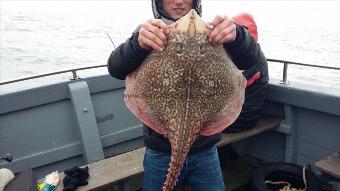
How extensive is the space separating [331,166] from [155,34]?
8.84 ft

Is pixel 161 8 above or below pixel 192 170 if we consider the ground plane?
above

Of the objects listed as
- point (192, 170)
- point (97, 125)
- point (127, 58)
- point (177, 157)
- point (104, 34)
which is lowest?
point (104, 34)

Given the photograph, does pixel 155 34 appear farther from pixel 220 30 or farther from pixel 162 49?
pixel 220 30

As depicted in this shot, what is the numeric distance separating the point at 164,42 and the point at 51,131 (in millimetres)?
3157

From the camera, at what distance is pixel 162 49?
1770 millimetres

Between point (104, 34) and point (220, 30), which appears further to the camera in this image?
point (104, 34)

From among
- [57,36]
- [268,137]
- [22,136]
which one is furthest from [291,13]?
[22,136]

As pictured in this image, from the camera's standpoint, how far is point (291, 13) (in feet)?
95.9

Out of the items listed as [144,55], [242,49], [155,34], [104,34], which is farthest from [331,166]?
[104,34]

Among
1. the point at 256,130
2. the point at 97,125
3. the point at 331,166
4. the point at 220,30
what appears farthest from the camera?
the point at 97,125

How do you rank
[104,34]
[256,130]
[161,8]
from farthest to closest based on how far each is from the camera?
[104,34] < [256,130] < [161,8]

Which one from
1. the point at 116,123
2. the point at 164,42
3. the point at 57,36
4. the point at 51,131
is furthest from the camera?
the point at 57,36

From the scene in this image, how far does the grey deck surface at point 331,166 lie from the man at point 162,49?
1470 millimetres

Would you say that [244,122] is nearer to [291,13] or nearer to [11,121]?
[11,121]
